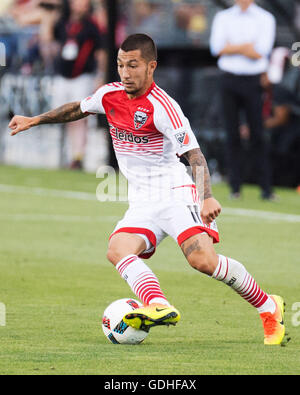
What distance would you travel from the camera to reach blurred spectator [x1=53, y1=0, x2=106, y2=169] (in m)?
21.9

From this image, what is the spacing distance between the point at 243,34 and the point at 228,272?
9.20 meters

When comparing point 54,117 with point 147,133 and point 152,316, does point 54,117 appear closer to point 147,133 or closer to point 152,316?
point 147,133

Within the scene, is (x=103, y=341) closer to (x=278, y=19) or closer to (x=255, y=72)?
(x=255, y=72)

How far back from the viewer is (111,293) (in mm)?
8875

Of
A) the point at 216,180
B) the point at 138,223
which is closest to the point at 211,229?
the point at 138,223

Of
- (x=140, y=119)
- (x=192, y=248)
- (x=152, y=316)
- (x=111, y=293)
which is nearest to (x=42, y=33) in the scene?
(x=111, y=293)

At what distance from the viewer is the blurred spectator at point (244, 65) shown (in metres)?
15.9

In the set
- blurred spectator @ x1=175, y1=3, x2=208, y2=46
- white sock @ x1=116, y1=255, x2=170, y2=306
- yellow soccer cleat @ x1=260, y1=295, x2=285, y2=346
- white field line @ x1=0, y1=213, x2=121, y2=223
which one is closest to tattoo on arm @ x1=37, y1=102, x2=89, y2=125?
white sock @ x1=116, y1=255, x2=170, y2=306

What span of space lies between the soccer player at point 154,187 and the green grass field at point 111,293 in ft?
1.08

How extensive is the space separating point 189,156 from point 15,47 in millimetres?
18941

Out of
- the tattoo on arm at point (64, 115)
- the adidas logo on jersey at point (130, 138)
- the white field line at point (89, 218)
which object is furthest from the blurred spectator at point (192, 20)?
the adidas logo on jersey at point (130, 138)

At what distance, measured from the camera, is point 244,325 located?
7641mm

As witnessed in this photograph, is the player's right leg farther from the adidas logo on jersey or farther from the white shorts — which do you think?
the adidas logo on jersey
